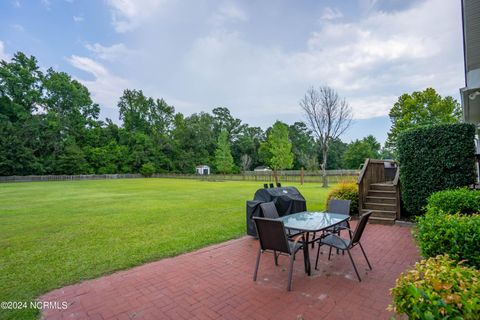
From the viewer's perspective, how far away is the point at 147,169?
122 ft

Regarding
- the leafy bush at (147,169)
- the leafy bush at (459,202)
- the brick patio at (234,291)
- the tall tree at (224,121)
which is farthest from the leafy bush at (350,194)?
the tall tree at (224,121)

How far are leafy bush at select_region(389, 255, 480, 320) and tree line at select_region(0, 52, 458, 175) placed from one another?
24288 mm

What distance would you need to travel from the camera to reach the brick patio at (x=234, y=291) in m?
2.31

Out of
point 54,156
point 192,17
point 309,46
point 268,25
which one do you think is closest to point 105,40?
point 192,17

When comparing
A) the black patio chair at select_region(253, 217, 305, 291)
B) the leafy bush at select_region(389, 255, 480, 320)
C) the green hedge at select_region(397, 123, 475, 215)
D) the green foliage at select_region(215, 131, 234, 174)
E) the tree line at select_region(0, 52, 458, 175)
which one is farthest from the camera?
the green foliage at select_region(215, 131, 234, 174)

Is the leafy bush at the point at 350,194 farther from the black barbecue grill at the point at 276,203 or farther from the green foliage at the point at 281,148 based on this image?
the green foliage at the point at 281,148

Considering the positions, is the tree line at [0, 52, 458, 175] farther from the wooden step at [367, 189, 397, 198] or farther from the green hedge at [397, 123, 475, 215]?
the green hedge at [397, 123, 475, 215]

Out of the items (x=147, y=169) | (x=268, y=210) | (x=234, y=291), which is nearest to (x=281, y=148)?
(x=147, y=169)

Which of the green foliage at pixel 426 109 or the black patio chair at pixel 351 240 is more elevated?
the green foliage at pixel 426 109

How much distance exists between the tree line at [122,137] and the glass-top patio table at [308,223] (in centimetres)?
2212

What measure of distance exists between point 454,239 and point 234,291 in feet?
7.12

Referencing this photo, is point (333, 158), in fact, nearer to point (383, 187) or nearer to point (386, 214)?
point (383, 187)

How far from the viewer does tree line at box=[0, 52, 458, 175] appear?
1242 inches

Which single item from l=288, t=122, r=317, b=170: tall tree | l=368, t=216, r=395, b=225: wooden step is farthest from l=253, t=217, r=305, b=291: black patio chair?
l=288, t=122, r=317, b=170: tall tree
